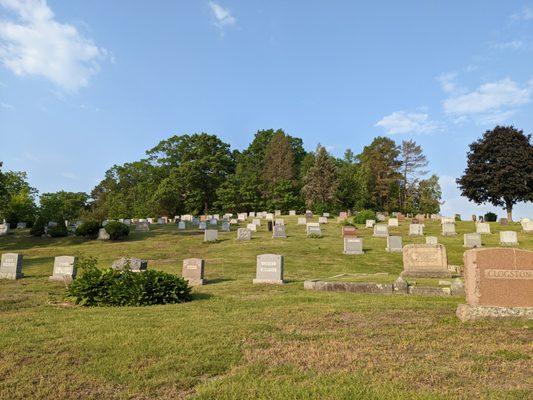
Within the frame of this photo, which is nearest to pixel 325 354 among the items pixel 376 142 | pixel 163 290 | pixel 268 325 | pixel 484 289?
pixel 268 325

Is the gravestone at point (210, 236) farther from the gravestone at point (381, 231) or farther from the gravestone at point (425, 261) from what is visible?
the gravestone at point (425, 261)

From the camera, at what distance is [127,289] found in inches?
448

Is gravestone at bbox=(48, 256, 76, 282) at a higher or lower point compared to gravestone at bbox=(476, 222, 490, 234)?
lower

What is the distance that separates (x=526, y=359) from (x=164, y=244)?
29.2 meters

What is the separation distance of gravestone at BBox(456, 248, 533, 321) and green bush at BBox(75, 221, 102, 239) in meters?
32.9

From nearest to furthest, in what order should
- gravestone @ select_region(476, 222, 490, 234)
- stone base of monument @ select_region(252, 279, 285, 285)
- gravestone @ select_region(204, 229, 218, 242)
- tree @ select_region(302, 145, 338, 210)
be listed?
stone base of monument @ select_region(252, 279, 285, 285)
gravestone @ select_region(204, 229, 218, 242)
gravestone @ select_region(476, 222, 490, 234)
tree @ select_region(302, 145, 338, 210)

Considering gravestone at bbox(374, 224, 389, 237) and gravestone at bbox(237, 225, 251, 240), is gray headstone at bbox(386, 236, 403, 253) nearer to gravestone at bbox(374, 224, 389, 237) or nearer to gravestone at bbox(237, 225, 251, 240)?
gravestone at bbox(374, 224, 389, 237)

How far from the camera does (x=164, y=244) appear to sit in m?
32.6

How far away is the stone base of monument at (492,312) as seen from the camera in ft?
26.2

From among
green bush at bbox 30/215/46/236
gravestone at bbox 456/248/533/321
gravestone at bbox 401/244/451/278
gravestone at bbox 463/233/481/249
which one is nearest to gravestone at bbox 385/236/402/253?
gravestone at bbox 463/233/481/249

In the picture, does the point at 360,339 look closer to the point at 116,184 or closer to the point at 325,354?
the point at 325,354

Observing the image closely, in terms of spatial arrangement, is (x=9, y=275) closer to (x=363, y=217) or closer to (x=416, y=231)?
(x=416, y=231)

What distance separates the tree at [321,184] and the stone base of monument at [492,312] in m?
62.4

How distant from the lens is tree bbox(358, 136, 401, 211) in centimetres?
7431
